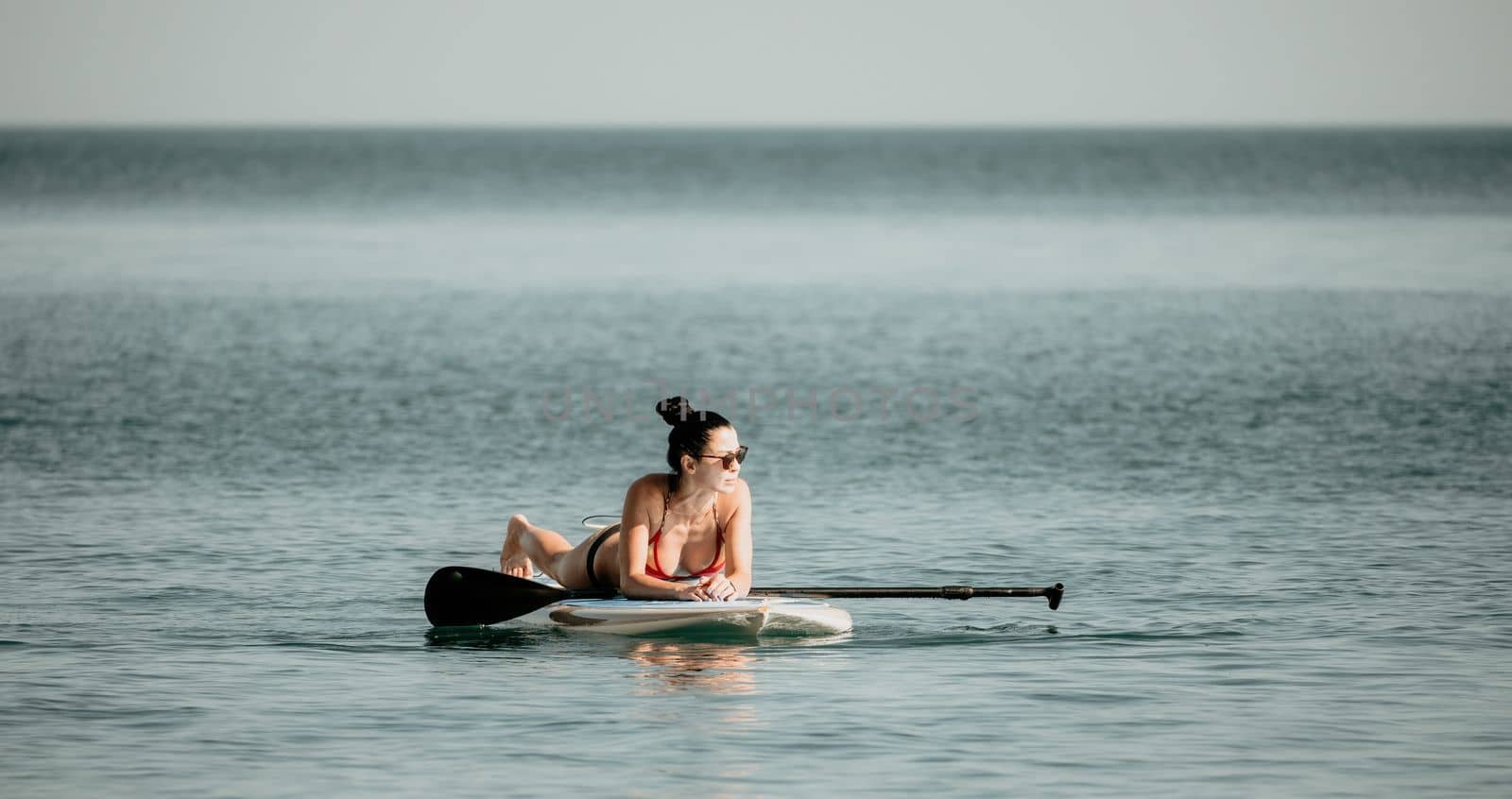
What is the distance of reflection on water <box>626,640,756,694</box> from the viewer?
33.9 ft

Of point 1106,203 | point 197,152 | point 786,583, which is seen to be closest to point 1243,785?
point 786,583

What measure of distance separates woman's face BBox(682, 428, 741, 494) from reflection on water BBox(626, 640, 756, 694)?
86 cm

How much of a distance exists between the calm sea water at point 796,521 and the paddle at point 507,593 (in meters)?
0.19

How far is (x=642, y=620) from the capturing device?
437 inches

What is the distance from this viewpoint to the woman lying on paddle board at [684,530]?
10.8 metres

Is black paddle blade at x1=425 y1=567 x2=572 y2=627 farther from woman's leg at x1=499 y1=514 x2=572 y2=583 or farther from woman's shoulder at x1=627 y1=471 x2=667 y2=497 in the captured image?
woman's shoulder at x1=627 y1=471 x2=667 y2=497

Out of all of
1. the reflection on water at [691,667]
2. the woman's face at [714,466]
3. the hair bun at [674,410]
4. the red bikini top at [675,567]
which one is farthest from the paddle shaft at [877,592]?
the hair bun at [674,410]

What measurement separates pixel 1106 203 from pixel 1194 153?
85278mm

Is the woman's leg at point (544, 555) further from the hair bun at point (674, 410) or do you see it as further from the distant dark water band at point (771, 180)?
the distant dark water band at point (771, 180)

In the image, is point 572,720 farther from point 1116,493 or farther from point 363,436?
point 363,436

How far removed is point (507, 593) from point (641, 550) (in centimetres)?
85

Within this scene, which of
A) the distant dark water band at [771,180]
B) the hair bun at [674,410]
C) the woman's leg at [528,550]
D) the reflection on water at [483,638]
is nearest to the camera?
the hair bun at [674,410]

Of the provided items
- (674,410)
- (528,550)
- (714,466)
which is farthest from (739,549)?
(528,550)

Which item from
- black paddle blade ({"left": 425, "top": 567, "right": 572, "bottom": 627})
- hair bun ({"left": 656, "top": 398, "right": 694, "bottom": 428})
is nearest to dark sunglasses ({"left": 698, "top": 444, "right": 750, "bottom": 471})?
hair bun ({"left": 656, "top": 398, "right": 694, "bottom": 428})
